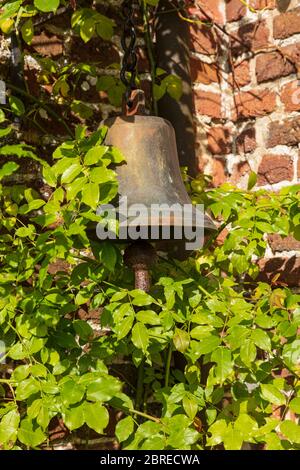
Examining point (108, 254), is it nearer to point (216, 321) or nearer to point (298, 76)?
point (216, 321)

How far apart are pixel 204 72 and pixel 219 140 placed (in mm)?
203

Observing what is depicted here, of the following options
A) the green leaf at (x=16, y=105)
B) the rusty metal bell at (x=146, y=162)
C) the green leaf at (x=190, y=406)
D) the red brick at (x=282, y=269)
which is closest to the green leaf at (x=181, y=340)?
the green leaf at (x=190, y=406)

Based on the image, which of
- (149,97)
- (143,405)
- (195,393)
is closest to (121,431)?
(195,393)

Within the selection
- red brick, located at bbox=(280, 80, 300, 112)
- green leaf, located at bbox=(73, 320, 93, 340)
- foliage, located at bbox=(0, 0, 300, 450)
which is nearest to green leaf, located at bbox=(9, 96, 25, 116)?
foliage, located at bbox=(0, 0, 300, 450)

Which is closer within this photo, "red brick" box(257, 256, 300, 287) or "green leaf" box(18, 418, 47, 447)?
"green leaf" box(18, 418, 47, 447)

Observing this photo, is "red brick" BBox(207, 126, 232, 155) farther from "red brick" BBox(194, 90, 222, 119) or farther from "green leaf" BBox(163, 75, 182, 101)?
"green leaf" BBox(163, 75, 182, 101)

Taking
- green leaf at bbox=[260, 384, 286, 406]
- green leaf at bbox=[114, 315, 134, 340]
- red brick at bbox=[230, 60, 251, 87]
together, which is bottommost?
green leaf at bbox=[260, 384, 286, 406]

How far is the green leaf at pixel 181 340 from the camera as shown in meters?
1.32

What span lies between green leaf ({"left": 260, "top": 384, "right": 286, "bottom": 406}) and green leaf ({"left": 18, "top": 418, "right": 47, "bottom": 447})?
0.42 metres

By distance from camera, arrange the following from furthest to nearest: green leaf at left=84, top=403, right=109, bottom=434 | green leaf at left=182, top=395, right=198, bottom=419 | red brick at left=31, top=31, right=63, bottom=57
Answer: red brick at left=31, top=31, right=63, bottom=57, green leaf at left=182, top=395, right=198, bottom=419, green leaf at left=84, top=403, right=109, bottom=434

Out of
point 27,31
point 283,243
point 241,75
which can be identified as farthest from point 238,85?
point 27,31

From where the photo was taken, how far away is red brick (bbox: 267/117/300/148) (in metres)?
1.78

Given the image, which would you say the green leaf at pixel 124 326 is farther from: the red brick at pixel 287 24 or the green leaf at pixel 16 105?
the red brick at pixel 287 24

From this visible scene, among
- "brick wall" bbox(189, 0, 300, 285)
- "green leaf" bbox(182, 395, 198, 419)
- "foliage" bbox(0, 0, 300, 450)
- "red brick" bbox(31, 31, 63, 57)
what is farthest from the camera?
"brick wall" bbox(189, 0, 300, 285)
